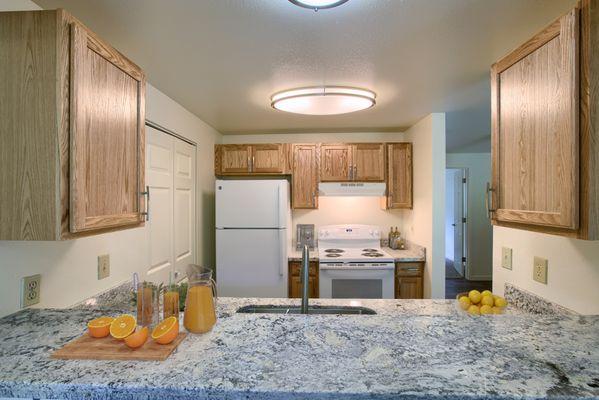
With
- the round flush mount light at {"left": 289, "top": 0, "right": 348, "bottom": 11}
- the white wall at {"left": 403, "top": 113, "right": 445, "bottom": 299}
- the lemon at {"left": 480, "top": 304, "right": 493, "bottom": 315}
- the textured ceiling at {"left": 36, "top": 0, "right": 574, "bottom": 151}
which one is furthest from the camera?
the white wall at {"left": 403, "top": 113, "right": 445, "bottom": 299}

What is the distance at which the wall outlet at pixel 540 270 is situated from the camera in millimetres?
1582

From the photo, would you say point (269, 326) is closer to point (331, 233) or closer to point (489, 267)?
point (331, 233)

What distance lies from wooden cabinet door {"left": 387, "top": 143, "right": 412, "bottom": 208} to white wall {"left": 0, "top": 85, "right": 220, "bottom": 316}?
206 centimetres

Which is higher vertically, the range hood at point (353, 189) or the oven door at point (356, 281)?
the range hood at point (353, 189)

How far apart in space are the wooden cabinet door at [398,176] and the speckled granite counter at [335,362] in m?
2.52

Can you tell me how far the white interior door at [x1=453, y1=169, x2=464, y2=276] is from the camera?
5.79m

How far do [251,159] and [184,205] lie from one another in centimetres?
100

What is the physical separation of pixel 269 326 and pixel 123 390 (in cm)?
46

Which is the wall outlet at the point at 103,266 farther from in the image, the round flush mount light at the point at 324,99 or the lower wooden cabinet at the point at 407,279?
the lower wooden cabinet at the point at 407,279

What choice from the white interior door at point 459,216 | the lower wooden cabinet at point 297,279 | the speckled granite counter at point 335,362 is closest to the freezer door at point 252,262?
the lower wooden cabinet at point 297,279

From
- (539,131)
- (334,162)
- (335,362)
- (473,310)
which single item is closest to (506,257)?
(473,310)

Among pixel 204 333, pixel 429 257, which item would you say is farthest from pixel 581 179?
pixel 429 257

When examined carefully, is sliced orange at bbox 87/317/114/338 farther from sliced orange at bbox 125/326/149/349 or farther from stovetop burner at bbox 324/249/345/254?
stovetop burner at bbox 324/249/345/254

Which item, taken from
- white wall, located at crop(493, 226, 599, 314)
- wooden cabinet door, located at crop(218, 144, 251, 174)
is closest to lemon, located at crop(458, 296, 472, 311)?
white wall, located at crop(493, 226, 599, 314)
